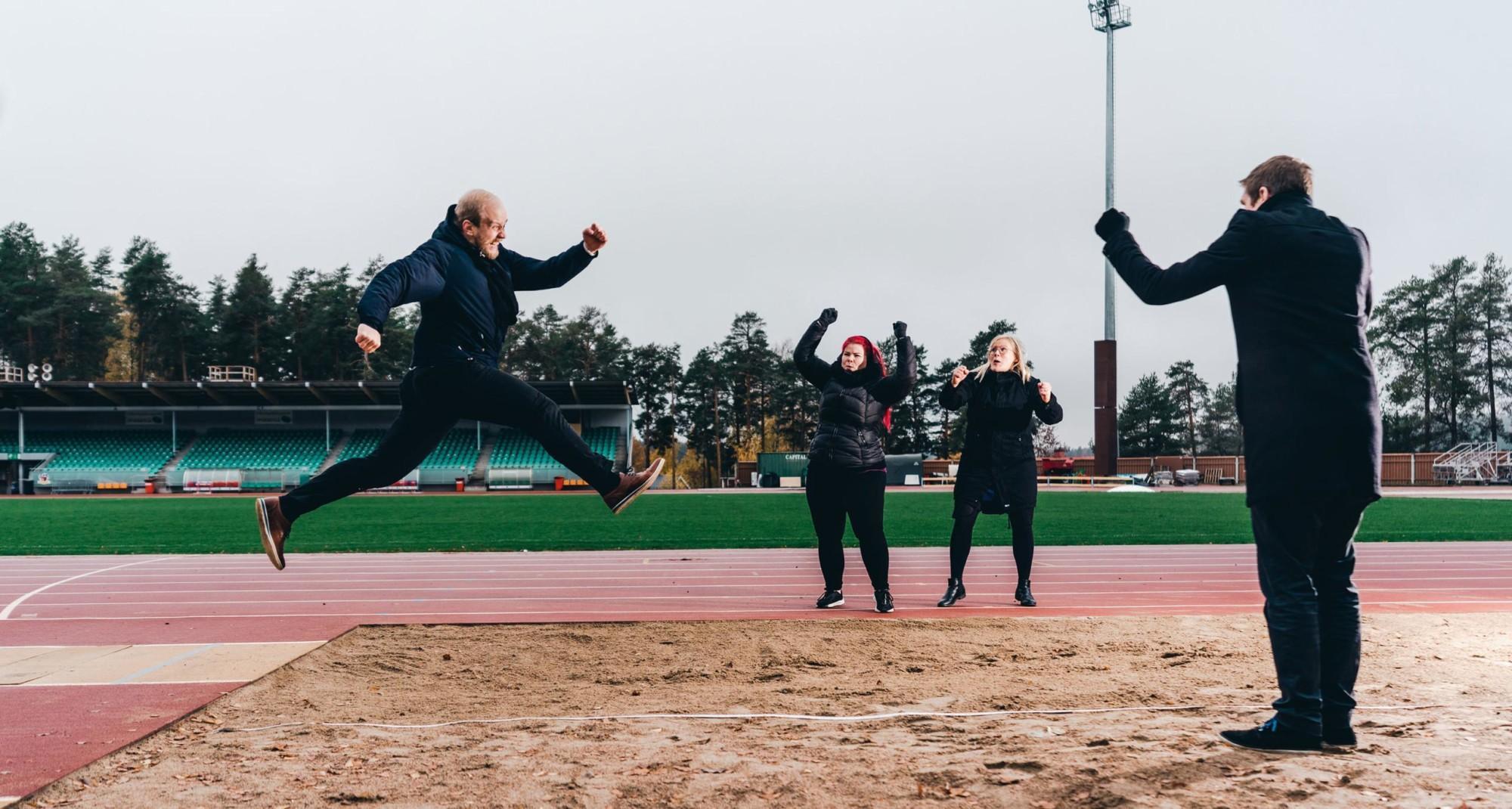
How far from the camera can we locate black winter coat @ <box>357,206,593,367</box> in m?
4.03

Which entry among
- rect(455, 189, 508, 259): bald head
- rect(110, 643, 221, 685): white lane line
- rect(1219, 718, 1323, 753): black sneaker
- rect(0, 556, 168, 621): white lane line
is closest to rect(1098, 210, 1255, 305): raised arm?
rect(1219, 718, 1323, 753): black sneaker

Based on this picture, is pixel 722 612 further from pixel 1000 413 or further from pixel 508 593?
pixel 1000 413

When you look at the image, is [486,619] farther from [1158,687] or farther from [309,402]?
[309,402]

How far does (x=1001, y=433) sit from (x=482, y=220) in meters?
3.99

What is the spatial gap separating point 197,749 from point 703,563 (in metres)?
7.01

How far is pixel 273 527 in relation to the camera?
15.7 feet

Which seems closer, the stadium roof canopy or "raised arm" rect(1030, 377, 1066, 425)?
"raised arm" rect(1030, 377, 1066, 425)

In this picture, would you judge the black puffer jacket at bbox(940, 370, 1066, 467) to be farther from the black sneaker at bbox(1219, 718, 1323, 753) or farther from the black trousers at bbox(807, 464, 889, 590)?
the black sneaker at bbox(1219, 718, 1323, 753)

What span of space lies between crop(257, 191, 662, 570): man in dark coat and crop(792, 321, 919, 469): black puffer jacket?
2345mm

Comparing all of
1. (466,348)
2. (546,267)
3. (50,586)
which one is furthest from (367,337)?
(50,586)

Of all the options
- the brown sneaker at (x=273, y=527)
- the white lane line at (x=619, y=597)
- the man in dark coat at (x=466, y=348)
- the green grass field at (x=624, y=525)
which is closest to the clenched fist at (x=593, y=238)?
the man in dark coat at (x=466, y=348)

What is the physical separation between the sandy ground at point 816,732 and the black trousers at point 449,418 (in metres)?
0.97

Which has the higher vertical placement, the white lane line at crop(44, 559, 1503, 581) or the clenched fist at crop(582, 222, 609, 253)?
the clenched fist at crop(582, 222, 609, 253)

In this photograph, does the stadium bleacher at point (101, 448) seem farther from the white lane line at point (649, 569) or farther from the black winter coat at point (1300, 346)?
the black winter coat at point (1300, 346)
